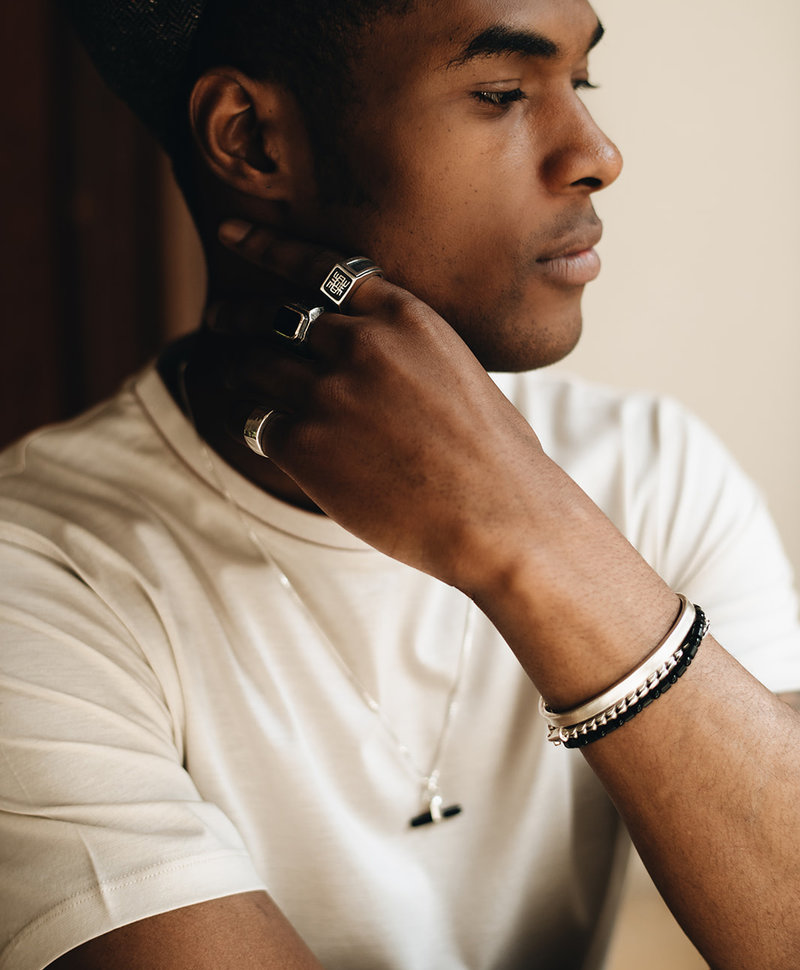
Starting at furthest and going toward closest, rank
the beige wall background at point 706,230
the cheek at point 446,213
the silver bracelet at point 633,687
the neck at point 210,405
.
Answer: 1. the beige wall background at point 706,230
2. the neck at point 210,405
3. the cheek at point 446,213
4. the silver bracelet at point 633,687

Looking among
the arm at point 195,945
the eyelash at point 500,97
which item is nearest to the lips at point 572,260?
the eyelash at point 500,97

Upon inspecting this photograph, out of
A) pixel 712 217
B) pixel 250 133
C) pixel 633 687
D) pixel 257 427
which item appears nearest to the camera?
Result: pixel 633 687

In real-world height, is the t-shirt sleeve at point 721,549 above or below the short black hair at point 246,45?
below

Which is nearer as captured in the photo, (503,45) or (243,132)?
(503,45)

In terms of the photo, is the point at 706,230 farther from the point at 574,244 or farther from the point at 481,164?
the point at 481,164

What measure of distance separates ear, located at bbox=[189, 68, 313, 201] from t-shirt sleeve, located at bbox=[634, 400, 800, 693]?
2.34 ft

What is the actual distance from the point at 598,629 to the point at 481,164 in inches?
25.2

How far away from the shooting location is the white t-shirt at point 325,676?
46.3 inches

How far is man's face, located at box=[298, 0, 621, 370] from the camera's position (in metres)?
1.14

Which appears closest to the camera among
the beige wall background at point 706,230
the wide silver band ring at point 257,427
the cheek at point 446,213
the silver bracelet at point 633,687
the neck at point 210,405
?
the silver bracelet at point 633,687

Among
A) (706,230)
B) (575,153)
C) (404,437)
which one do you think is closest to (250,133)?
(575,153)

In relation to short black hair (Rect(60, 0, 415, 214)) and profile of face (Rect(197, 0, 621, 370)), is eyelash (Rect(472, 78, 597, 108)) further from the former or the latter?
short black hair (Rect(60, 0, 415, 214))

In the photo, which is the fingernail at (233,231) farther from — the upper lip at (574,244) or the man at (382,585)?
→ the upper lip at (574,244)

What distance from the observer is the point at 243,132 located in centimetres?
130
